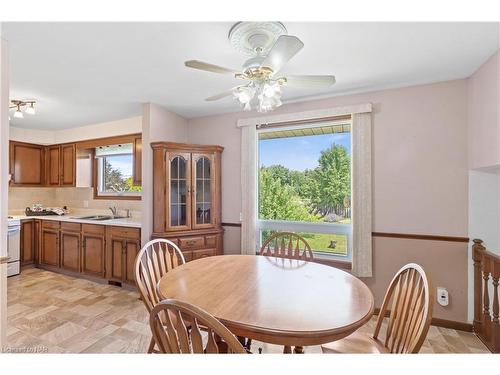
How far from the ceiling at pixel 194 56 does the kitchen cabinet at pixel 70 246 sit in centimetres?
180

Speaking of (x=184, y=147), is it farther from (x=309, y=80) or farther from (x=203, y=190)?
(x=309, y=80)

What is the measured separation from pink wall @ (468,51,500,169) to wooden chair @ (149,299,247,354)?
2.18 m

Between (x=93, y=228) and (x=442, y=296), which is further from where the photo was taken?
(x=93, y=228)

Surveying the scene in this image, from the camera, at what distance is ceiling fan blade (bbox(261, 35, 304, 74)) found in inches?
45.2

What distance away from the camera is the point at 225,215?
333 centimetres

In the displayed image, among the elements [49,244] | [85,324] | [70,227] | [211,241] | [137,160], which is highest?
[137,160]

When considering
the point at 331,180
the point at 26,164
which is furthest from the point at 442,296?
the point at 26,164

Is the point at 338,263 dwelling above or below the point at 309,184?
below

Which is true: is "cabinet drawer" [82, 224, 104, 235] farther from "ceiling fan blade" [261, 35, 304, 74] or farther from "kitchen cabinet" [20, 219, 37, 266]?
"ceiling fan blade" [261, 35, 304, 74]

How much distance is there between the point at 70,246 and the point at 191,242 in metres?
2.01

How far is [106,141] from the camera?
3721 millimetres

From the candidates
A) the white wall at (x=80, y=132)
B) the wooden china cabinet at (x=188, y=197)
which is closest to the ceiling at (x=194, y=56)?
the wooden china cabinet at (x=188, y=197)

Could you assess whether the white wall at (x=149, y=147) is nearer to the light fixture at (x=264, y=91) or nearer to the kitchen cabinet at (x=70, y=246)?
the kitchen cabinet at (x=70, y=246)
